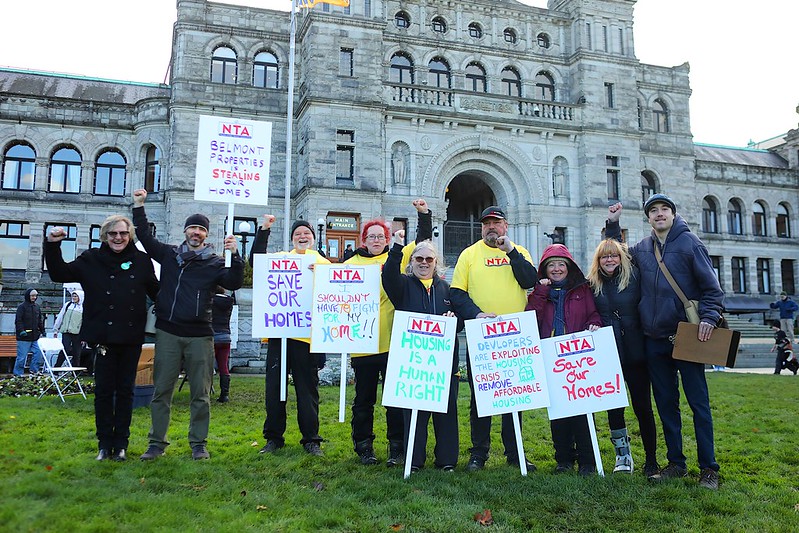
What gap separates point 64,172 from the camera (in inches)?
1126

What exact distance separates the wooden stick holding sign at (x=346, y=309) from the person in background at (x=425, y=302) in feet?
1.18

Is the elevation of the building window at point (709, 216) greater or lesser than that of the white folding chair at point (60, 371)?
greater

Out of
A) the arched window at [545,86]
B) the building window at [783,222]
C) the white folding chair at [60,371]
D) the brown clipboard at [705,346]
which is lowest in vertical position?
the white folding chair at [60,371]

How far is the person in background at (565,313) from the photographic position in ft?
20.1

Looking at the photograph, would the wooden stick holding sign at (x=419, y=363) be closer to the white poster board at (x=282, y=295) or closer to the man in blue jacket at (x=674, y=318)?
the white poster board at (x=282, y=295)

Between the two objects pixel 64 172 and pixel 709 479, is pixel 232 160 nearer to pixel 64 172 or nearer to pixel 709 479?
pixel 709 479

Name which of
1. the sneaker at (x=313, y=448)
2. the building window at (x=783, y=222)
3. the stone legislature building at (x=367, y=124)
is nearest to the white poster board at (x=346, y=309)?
the sneaker at (x=313, y=448)

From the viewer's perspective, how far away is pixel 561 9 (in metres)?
30.7

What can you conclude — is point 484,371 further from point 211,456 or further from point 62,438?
point 62,438

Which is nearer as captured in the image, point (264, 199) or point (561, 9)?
point (264, 199)

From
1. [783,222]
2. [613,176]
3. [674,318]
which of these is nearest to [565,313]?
[674,318]

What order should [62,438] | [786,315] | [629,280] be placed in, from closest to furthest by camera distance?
[629,280] < [62,438] < [786,315]

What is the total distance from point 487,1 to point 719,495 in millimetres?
28113

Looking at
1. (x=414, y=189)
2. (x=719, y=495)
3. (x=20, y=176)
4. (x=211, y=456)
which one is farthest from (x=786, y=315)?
(x=20, y=176)
